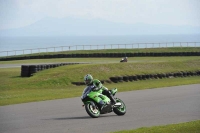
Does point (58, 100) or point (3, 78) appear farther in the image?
point (3, 78)

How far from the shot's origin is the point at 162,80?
33469 millimetres

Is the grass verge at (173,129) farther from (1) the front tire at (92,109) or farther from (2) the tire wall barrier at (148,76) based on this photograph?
(2) the tire wall barrier at (148,76)

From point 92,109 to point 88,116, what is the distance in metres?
0.49

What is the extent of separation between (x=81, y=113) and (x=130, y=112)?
62.6 inches

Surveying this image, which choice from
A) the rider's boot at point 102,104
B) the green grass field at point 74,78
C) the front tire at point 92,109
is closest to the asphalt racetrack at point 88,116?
the front tire at point 92,109

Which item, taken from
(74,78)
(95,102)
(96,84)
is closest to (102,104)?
(95,102)

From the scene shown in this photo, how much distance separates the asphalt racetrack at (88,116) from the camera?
12.7 metres

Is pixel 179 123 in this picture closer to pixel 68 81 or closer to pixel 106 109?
pixel 106 109

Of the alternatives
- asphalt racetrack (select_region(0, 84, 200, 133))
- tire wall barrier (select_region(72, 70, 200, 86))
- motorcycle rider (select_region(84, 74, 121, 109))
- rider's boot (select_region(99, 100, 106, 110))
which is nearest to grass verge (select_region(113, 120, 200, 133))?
asphalt racetrack (select_region(0, 84, 200, 133))

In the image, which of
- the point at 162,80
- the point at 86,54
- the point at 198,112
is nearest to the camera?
the point at 198,112

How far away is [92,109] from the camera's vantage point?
14.9 metres

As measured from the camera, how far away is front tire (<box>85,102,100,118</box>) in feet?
48.4

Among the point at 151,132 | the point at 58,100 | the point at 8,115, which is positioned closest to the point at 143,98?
the point at 58,100

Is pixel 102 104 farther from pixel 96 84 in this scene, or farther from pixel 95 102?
pixel 96 84
